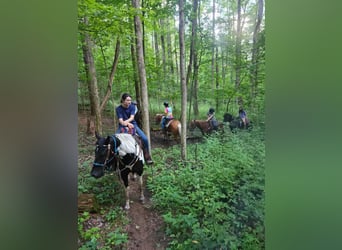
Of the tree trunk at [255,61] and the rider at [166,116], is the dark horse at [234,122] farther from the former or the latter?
the rider at [166,116]

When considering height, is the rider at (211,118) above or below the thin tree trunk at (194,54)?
below

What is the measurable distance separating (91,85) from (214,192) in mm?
932

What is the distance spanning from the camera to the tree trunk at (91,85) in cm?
152

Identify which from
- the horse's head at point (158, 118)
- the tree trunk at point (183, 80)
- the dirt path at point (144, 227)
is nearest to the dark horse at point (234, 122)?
the tree trunk at point (183, 80)

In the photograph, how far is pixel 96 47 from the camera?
5.16 feet

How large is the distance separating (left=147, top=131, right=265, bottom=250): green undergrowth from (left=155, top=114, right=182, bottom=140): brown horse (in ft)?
0.28

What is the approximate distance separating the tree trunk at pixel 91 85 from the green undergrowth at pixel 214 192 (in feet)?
1.26

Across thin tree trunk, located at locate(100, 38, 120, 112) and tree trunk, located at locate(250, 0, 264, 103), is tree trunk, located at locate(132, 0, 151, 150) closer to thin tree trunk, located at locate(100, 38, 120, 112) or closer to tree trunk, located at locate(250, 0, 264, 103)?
thin tree trunk, located at locate(100, 38, 120, 112)

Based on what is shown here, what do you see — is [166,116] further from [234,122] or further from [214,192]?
[214,192]
